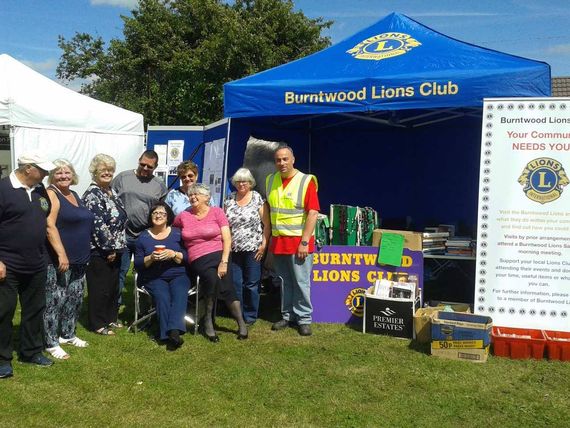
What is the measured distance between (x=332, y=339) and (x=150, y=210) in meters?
1.88

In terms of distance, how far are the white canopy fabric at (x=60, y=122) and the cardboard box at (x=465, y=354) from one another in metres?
6.26

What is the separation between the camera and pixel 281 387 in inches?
137

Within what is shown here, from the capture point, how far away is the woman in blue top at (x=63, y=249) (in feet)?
12.4

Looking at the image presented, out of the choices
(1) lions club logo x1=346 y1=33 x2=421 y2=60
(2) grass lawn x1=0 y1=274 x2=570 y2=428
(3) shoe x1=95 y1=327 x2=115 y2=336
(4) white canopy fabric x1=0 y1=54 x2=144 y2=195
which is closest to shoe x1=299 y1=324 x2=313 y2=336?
(2) grass lawn x1=0 y1=274 x2=570 y2=428

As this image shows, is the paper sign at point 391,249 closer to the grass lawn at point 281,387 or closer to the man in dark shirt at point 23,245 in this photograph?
the grass lawn at point 281,387

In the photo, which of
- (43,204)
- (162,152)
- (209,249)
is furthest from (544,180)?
(162,152)

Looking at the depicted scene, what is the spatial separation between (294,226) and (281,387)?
1.40 meters

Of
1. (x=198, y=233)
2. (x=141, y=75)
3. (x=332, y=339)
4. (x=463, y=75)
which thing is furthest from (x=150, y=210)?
(x=141, y=75)

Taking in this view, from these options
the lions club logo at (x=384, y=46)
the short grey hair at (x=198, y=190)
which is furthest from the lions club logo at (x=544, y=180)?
the short grey hair at (x=198, y=190)

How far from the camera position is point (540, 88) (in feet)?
14.4

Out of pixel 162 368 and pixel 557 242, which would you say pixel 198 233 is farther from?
pixel 557 242

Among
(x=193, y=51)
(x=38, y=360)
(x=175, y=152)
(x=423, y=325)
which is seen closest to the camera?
(x=38, y=360)

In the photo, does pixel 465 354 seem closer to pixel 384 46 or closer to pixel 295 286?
pixel 295 286

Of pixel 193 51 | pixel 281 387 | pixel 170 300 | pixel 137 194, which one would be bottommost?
pixel 281 387
